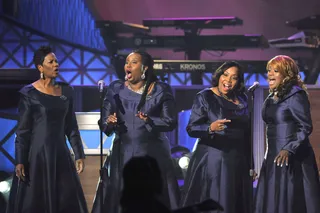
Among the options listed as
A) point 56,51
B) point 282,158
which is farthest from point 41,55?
point 56,51

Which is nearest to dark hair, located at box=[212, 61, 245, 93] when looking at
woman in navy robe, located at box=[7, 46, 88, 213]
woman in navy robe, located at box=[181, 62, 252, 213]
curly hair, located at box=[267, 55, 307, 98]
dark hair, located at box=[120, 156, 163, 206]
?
woman in navy robe, located at box=[181, 62, 252, 213]

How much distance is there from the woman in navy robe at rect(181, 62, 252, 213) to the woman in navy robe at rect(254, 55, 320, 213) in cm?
22

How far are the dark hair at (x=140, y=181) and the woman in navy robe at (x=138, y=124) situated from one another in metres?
2.49

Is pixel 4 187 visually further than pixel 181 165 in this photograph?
No

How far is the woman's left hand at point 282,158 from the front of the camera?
457cm

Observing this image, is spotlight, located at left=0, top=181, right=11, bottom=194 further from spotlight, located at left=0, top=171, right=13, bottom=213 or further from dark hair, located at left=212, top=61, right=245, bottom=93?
dark hair, located at left=212, top=61, right=245, bottom=93

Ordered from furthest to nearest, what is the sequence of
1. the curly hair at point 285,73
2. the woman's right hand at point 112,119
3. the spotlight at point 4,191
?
1. the spotlight at point 4,191
2. the curly hair at point 285,73
3. the woman's right hand at point 112,119

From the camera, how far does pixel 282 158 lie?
15.0 feet

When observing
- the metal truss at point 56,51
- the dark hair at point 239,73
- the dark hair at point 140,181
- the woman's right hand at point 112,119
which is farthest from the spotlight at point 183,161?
the dark hair at point 140,181

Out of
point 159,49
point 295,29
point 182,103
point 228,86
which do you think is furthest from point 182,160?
point 295,29

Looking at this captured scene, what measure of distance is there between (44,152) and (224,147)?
1477mm

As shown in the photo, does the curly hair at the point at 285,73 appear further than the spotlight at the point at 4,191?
No

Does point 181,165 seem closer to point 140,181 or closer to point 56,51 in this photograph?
point 56,51

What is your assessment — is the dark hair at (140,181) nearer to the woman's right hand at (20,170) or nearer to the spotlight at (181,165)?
the woman's right hand at (20,170)
